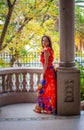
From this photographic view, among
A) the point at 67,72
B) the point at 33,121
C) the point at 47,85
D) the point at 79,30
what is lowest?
the point at 33,121

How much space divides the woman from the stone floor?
0.68 ft

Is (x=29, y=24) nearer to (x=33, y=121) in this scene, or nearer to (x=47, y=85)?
(x=47, y=85)

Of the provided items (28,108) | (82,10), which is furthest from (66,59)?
(82,10)

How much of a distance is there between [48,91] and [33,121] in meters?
0.81

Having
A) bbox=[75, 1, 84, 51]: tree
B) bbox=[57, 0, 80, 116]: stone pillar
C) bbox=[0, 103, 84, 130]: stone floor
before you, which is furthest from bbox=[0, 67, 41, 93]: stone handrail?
bbox=[75, 1, 84, 51]: tree

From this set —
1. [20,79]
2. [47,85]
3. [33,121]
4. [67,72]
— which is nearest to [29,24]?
[20,79]

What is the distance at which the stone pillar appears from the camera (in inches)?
227

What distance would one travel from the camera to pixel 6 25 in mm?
8445

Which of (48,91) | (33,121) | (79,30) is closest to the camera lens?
(33,121)

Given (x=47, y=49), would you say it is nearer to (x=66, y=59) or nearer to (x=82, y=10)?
(x=66, y=59)

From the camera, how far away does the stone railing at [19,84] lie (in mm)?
6750

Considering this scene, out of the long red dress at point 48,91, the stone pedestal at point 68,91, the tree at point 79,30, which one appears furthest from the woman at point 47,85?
the tree at point 79,30

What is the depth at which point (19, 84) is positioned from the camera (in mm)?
6898

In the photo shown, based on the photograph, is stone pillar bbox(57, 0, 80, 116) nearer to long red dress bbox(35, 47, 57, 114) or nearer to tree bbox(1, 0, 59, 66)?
long red dress bbox(35, 47, 57, 114)
